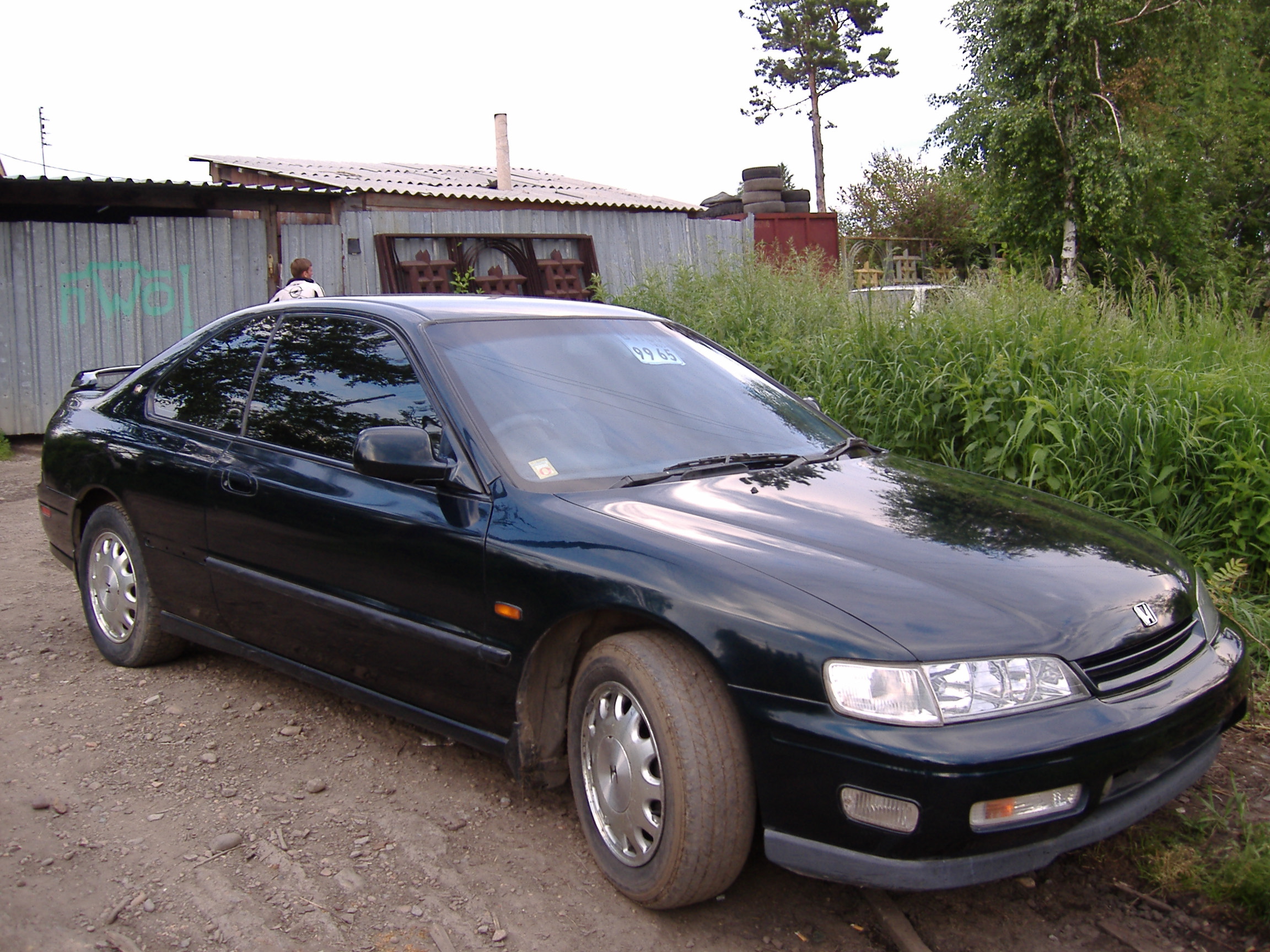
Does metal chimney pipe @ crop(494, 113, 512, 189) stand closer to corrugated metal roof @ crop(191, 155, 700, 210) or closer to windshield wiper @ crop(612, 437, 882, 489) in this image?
corrugated metal roof @ crop(191, 155, 700, 210)

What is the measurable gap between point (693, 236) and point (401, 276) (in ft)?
17.2

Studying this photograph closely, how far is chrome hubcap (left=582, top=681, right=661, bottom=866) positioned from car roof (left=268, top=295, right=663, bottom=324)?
1458mm

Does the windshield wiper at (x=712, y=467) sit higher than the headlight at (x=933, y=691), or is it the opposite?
the windshield wiper at (x=712, y=467)

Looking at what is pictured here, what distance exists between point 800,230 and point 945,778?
1843 cm

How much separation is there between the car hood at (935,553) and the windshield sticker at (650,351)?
0.68 m

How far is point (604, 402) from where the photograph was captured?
10.9ft

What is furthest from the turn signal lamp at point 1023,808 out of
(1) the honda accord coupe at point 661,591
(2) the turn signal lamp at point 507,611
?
(2) the turn signal lamp at point 507,611

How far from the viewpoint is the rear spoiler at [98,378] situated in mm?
4797

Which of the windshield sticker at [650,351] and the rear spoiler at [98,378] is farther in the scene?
the rear spoiler at [98,378]

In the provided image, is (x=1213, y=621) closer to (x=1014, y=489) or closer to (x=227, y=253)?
(x=1014, y=489)

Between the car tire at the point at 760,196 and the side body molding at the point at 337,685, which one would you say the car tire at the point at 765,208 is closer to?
the car tire at the point at 760,196

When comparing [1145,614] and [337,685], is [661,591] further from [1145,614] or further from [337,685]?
[337,685]

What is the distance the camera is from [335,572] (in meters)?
3.30

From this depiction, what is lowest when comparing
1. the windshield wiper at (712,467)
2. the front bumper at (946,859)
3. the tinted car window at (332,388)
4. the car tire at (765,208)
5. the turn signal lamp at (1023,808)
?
the front bumper at (946,859)
